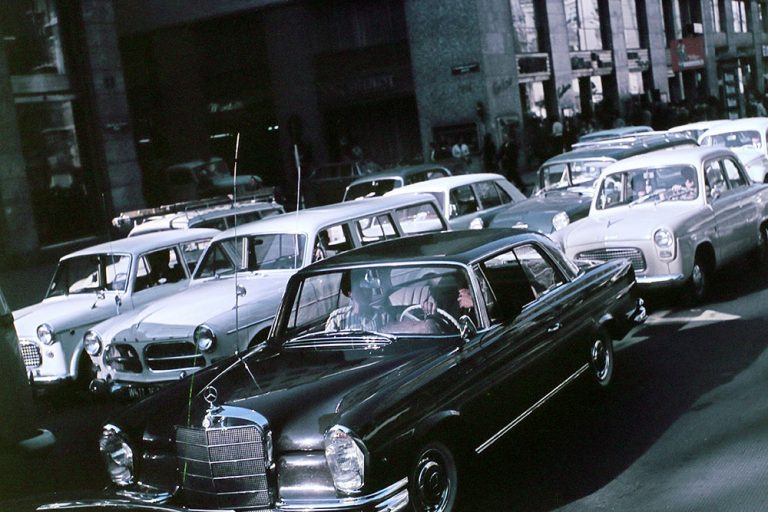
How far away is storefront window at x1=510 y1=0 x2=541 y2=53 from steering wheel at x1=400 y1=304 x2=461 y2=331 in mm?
28609

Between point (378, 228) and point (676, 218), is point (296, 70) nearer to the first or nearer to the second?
point (378, 228)

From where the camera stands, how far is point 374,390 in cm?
471

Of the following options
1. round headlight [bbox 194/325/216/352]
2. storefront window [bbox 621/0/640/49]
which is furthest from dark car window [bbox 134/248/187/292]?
storefront window [bbox 621/0/640/49]

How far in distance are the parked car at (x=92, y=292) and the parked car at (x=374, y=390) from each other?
3.99m

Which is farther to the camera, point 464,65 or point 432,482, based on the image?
point 464,65

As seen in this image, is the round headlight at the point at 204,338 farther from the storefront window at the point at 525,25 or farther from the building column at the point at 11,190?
the storefront window at the point at 525,25

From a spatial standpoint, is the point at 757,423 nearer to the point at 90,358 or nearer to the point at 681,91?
the point at 90,358

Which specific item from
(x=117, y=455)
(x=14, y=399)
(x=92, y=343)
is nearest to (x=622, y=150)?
(x=92, y=343)

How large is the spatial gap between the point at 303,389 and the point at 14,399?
2.30 m

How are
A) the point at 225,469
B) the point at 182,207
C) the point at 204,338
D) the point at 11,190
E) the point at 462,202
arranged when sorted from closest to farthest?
the point at 225,469 < the point at 204,338 < the point at 462,202 < the point at 182,207 < the point at 11,190

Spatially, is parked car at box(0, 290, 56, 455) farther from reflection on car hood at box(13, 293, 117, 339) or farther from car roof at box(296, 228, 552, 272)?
reflection on car hood at box(13, 293, 117, 339)

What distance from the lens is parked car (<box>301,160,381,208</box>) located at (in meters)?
26.5

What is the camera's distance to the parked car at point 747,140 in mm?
15328

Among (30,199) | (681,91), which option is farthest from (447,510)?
(681,91)
